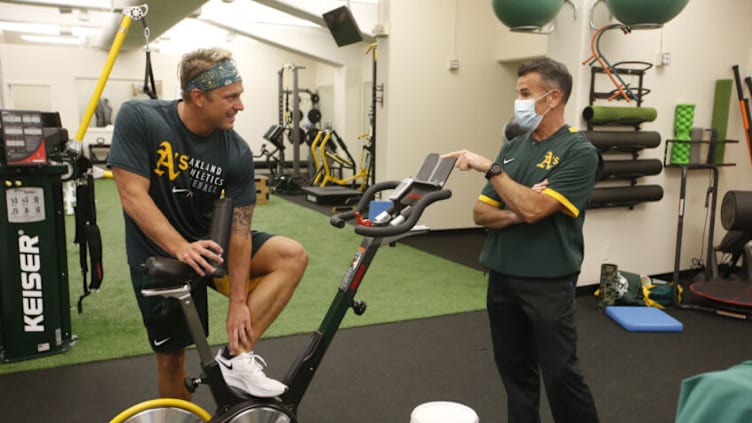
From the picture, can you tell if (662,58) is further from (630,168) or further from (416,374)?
(416,374)

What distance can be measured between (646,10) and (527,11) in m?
0.75

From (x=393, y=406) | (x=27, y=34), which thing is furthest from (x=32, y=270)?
(x=27, y=34)

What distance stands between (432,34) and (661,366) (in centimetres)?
457

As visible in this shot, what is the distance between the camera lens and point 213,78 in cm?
187

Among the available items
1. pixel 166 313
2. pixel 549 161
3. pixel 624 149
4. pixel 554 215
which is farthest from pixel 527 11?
pixel 166 313

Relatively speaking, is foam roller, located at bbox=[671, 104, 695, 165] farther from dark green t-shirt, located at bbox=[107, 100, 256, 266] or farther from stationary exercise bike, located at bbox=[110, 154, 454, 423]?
dark green t-shirt, located at bbox=[107, 100, 256, 266]

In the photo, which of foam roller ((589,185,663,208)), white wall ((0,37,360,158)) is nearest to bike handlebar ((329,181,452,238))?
foam roller ((589,185,663,208))

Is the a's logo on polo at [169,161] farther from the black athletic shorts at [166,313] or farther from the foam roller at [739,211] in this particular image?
the foam roller at [739,211]

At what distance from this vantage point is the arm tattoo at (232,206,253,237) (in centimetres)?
204

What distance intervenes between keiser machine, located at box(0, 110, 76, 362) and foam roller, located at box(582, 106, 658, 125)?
3.53 meters

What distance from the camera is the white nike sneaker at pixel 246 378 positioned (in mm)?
1933

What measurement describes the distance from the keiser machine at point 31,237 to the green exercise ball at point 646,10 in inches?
141

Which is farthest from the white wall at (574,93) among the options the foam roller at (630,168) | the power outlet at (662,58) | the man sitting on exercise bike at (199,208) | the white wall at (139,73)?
the white wall at (139,73)

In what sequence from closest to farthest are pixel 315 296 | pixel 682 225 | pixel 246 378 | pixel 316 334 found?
pixel 246 378 → pixel 316 334 → pixel 315 296 → pixel 682 225
